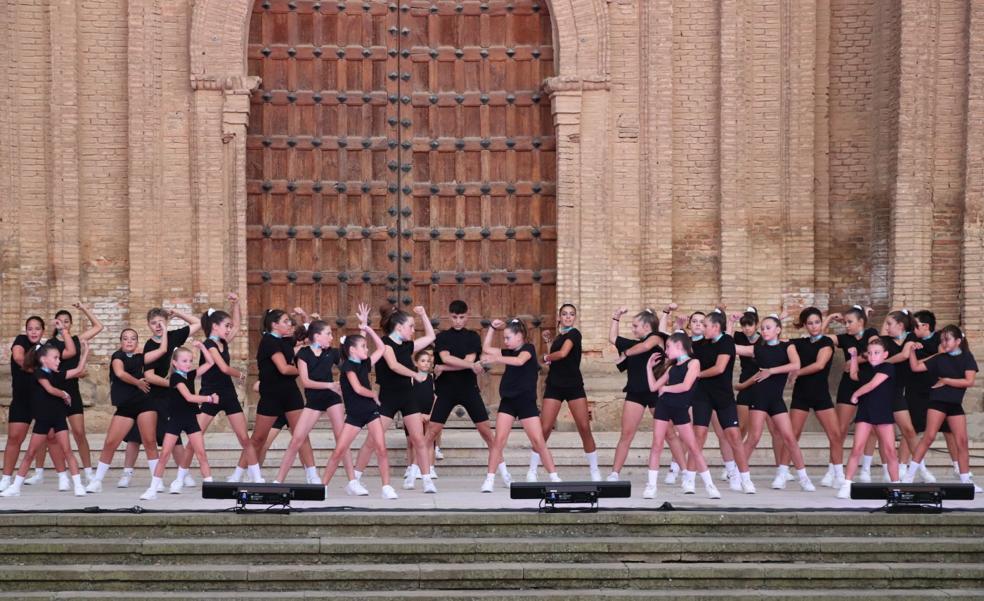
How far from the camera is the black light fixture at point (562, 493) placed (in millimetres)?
11773

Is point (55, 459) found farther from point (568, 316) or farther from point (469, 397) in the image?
point (568, 316)

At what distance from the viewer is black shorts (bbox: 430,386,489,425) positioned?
13883 millimetres

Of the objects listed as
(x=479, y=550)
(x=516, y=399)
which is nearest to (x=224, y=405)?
(x=516, y=399)

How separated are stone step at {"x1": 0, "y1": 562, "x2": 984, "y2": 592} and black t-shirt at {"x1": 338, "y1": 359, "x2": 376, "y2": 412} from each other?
2207 mm

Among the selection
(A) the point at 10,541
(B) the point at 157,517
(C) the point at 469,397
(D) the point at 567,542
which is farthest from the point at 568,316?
(A) the point at 10,541

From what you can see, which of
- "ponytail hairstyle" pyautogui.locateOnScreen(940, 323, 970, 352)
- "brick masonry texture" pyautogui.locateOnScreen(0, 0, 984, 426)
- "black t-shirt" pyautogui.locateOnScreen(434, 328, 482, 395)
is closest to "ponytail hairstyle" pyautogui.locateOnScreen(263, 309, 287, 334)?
"black t-shirt" pyautogui.locateOnScreen(434, 328, 482, 395)

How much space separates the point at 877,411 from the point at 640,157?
5.07 meters

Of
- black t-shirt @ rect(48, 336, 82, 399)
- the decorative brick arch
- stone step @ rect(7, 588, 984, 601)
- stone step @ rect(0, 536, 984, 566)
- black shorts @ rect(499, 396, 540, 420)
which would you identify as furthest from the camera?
the decorative brick arch

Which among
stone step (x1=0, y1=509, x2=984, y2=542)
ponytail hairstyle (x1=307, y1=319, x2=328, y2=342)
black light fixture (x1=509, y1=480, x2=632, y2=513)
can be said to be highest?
ponytail hairstyle (x1=307, y1=319, x2=328, y2=342)

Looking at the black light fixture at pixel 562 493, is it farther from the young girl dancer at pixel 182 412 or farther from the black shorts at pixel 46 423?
the black shorts at pixel 46 423

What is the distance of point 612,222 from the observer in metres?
17.3

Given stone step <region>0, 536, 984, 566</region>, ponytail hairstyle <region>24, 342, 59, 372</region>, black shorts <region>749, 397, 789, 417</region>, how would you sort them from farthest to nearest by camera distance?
black shorts <region>749, 397, 789, 417</region> < ponytail hairstyle <region>24, 342, 59, 372</region> < stone step <region>0, 536, 984, 566</region>

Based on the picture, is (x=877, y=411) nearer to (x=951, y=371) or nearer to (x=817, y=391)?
(x=817, y=391)

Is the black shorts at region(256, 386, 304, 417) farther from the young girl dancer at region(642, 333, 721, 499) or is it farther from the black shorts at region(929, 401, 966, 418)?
the black shorts at region(929, 401, 966, 418)
